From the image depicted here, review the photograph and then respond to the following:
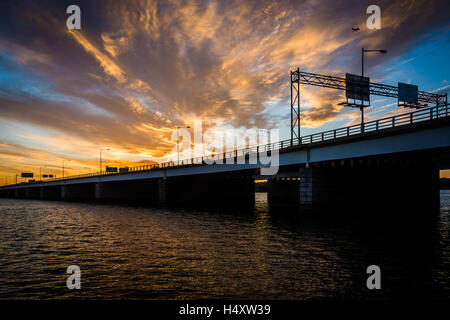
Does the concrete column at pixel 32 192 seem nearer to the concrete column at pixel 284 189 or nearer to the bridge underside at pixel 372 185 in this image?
the concrete column at pixel 284 189

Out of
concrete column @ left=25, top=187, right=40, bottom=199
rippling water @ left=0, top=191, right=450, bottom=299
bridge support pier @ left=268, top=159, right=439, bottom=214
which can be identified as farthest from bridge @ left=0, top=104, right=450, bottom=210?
concrete column @ left=25, top=187, right=40, bottom=199

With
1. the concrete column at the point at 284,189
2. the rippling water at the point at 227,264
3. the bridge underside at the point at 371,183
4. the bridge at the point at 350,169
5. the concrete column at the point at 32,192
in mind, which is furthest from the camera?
the concrete column at the point at 32,192

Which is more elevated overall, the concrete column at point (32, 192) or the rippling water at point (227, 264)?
the rippling water at point (227, 264)

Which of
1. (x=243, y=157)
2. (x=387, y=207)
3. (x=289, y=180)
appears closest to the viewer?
(x=387, y=207)

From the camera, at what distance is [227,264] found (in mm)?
13305

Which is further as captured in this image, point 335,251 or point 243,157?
point 243,157

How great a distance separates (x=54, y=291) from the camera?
32.9 ft

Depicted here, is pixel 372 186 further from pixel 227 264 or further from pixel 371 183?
pixel 227 264

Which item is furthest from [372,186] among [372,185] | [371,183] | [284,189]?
[284,189]

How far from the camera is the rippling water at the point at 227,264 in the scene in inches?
391

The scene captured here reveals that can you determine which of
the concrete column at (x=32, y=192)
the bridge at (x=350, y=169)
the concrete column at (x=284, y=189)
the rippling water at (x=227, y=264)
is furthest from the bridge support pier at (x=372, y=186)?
the concrete column at (x=32, y=192)

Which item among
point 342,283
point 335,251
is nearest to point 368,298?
point 342,283
